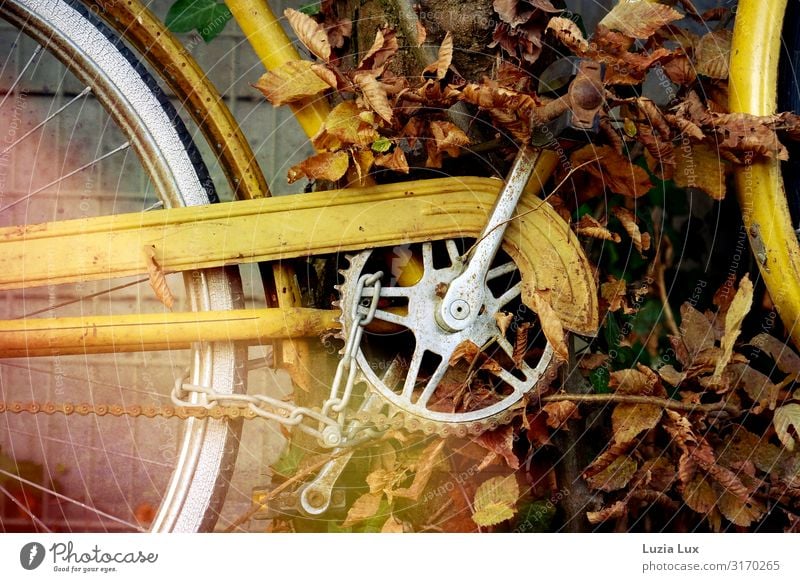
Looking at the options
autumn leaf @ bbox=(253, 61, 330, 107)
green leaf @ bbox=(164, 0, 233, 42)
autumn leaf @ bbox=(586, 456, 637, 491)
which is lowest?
autumn leaf @ bbox=(586, 456, 637, 491)

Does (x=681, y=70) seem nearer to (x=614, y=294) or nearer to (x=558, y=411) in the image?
(x=614, y=294)

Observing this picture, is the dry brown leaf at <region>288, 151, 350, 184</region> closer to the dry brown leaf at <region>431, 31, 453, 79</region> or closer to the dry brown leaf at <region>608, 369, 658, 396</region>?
the dry brown leaf at <region>431, 31, 453, 79</region>

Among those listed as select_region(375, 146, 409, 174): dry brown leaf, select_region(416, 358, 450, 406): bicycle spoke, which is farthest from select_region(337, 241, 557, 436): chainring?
select_region(375, 146, 409, 174): dry brown leaf

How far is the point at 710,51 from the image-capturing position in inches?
44.6

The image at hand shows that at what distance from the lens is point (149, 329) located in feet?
3.38

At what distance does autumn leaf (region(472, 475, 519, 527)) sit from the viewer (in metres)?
1.08

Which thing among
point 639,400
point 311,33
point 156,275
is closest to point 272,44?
point 311,33

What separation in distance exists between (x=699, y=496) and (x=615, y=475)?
0.11 meters

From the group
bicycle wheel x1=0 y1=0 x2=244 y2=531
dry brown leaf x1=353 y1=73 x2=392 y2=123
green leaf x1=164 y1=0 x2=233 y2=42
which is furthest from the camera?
green leaf x1=164 y1=0 x2=233 y2=42

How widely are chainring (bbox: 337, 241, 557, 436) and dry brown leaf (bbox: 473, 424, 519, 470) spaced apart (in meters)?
0.01

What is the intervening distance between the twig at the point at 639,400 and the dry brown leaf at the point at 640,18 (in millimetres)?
430

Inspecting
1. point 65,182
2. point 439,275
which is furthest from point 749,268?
point 65,182

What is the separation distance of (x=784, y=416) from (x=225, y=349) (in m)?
0.70
